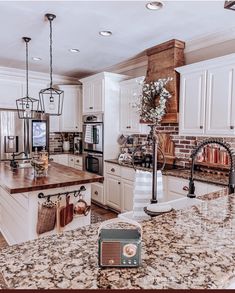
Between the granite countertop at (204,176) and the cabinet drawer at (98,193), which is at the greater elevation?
the granite countertop at (204,176)

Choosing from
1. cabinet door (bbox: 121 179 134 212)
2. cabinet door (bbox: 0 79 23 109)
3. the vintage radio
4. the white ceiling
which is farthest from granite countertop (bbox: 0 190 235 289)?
cabinet door (bbox: 0 79 23 109)

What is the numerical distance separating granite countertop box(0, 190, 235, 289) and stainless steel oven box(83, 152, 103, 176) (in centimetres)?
344

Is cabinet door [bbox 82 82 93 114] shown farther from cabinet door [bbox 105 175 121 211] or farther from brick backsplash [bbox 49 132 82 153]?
cabinet door [bbox 105 175 121 211]

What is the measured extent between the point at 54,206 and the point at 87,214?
488mm

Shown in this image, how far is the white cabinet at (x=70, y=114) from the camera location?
5703 millimetres

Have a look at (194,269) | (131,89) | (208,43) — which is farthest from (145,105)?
(194,269)

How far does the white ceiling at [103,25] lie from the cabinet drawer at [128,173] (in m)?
1.83

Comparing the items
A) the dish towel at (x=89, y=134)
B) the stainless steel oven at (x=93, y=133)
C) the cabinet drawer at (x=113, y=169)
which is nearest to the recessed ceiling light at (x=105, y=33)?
the stainless steel oven at (x=93, y=133)

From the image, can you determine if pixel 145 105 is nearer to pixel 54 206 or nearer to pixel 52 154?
pixel 54 206

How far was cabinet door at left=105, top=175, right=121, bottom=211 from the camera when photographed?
4.22 meters

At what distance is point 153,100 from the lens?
3.71 m

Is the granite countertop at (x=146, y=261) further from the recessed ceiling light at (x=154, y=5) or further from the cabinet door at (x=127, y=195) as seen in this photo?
the cabinet door at (x=127, y=195)

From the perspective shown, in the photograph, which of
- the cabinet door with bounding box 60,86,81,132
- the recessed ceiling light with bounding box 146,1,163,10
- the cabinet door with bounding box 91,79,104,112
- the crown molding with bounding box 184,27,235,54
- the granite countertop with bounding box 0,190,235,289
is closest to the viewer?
the granite countertop with bounding box 0,190,235,289

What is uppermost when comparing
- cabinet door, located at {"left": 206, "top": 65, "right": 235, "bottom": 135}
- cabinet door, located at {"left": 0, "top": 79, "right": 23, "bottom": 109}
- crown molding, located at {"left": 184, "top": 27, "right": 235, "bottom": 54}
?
crown molding, located at {"left": 184, "top": 27, "right": 235, "bottom": 54}
